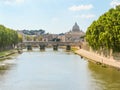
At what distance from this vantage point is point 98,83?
4891 centimetres

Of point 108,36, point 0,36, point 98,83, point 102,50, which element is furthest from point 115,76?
point 0,36

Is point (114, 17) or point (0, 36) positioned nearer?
point (114, 17)

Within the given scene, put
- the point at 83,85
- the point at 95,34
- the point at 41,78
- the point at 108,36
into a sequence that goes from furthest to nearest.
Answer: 1. the point at 95,34
2. the point at 108,36
3. the point at 41,78
4. the point at 83,85

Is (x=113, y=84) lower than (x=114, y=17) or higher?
lower

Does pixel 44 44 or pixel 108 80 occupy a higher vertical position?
pixel 44 44

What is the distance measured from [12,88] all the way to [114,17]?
37.9m

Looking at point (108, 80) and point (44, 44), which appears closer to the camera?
point (108, 80)

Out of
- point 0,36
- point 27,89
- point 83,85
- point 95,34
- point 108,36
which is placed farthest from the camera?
point 0,36

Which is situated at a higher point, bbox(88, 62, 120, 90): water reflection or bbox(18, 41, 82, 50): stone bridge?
bbox(18, 41, 82, 50): stone bridge

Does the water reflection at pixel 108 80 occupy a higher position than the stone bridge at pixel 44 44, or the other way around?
the stone bridge at pixel 44 44

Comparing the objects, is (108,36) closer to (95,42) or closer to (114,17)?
(114,17)

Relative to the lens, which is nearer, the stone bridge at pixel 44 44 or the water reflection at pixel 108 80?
the water reflection at pixel 108 80

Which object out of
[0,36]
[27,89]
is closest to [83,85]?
[27,89]

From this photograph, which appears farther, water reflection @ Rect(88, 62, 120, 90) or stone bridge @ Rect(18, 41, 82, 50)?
stone bridge @ Rect(18, 41, 82, 50)
